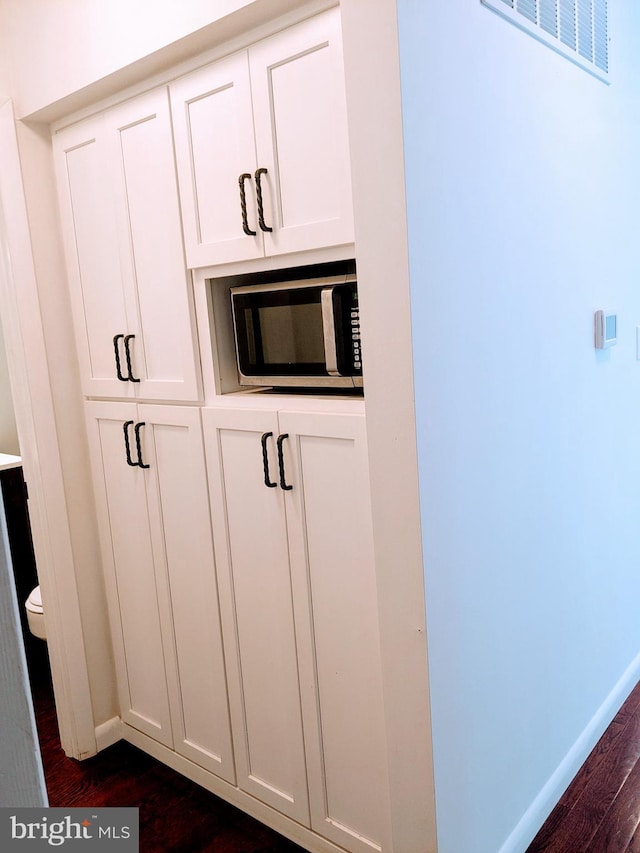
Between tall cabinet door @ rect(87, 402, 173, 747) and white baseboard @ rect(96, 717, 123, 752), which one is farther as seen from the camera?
white baseboard @ rect(96, 717, 123, 752)

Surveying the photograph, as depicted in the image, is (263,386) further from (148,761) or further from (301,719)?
(148,761)

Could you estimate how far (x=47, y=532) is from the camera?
2275 millimetres

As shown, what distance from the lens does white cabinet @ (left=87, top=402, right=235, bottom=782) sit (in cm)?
203

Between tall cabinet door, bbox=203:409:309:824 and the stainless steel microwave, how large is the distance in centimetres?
13

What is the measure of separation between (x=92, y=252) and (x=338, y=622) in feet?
4.38

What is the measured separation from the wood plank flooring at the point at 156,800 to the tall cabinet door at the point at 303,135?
5.26 ft

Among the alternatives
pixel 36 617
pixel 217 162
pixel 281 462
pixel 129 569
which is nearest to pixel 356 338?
pixel 281 462

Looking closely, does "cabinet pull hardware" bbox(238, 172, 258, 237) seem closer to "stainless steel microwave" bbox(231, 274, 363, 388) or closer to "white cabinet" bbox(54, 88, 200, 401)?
"stainless steel microwave" bbox(231, 274, 363, 388)

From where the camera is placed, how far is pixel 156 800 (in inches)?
84.9

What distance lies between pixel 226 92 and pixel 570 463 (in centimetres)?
134

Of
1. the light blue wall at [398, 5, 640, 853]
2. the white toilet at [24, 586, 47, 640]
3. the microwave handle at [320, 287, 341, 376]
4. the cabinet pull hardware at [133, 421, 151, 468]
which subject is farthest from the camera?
the white toilet at [24, 586, 47, 640]
